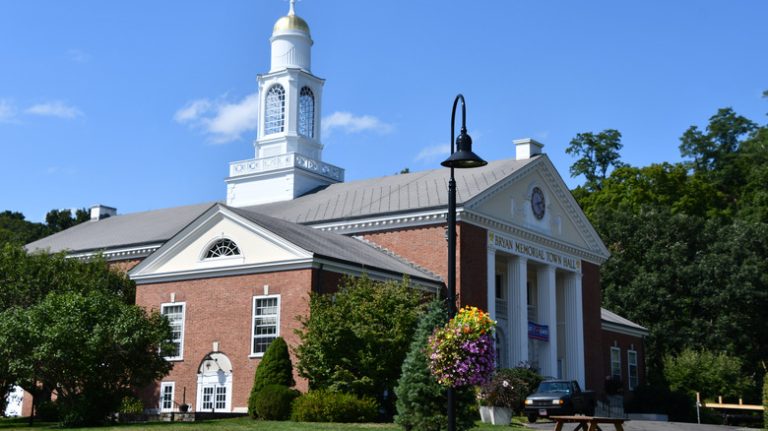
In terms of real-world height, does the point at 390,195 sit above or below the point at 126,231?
above

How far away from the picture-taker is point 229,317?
35.3 meters

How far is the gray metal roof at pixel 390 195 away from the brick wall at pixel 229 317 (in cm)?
803

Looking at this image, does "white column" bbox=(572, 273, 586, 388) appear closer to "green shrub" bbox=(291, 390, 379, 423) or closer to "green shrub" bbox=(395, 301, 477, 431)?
"green shrub" bbox=(291, 390, 379, 423)

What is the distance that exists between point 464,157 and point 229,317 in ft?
62.8

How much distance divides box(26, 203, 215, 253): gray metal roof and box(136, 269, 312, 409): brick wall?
9.01 meters

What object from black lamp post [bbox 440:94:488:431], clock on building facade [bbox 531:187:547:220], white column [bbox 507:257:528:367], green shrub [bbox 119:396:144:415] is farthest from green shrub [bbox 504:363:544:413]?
black lamp post [bbox 440:94:488:431]

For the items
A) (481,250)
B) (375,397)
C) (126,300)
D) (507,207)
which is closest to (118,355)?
(375,397)

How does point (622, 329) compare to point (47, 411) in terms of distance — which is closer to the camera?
point (47, 411)

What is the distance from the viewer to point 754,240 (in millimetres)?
57500

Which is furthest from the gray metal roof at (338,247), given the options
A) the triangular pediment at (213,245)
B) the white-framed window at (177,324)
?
the white-framed window at (177,324)

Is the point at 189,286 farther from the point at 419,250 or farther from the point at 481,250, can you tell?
the point at 481,250

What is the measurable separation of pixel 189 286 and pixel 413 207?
9.75 metres

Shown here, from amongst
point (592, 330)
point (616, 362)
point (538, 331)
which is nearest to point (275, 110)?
point (538, 331)

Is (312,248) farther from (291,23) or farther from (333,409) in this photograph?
(291,23)
